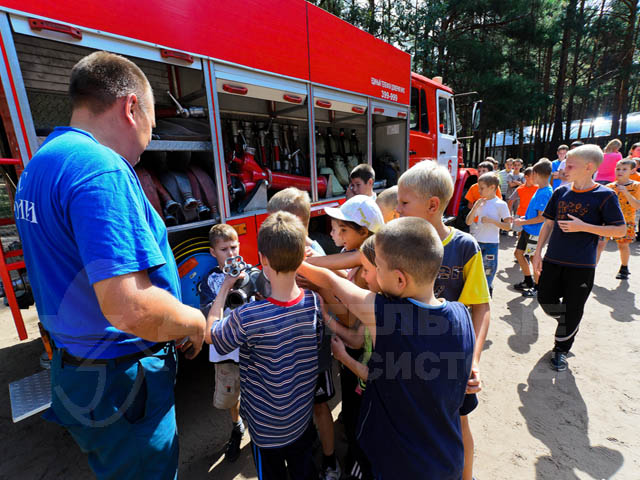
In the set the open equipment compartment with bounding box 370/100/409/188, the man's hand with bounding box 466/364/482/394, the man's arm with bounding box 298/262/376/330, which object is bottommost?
the man's hand with bounding box 466/364/482/394

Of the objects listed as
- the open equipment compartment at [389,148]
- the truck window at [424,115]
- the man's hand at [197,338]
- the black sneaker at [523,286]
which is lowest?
the black sneaker at [523,286]


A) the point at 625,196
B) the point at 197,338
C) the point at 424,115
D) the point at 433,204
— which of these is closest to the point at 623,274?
the point at 625,196

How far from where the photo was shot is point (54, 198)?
963mm

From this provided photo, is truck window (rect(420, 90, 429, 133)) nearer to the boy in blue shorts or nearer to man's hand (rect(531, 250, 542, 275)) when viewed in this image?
man's hand (rect(531, 250, 542, 275))

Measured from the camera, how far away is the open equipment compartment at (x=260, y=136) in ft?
8.68

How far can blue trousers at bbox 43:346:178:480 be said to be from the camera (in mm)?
1083

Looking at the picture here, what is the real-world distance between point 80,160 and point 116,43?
1312mm

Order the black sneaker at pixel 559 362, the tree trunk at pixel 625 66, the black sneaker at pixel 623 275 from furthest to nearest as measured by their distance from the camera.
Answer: the tree trunk at pixel 625 66
the black sneaker at pixel 623 275
the black sneaker at pixel 559 362

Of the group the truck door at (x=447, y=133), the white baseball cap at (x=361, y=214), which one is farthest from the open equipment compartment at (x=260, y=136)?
the truck door at (x=447, y=133)

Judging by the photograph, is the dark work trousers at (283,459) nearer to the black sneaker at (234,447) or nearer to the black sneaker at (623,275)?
the black sneaker at (234,447)

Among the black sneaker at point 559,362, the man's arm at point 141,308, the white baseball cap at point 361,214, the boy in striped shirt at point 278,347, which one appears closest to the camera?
the man's arm at point 141,308

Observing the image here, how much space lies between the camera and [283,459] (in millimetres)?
1474

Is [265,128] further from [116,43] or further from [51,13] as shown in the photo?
[51,13]

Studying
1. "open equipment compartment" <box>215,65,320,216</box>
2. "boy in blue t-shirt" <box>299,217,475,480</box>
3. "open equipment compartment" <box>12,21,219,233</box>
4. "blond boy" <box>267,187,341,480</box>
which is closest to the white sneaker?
"blond boy" <box>267,187,341,480</box>
